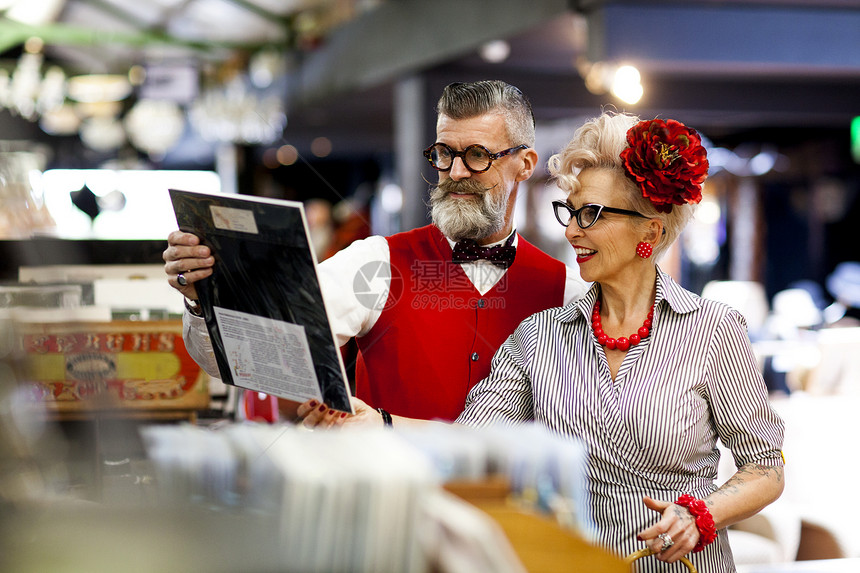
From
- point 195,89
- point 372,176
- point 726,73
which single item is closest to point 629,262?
point 726,73

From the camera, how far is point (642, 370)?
5.78 feet

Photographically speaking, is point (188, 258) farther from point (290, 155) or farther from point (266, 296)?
point (290, 155)

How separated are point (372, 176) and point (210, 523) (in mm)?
18556

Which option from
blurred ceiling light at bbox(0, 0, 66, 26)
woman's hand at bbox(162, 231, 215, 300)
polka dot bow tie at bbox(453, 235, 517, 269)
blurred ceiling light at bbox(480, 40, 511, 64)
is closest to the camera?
Result: woman's hand at bbox(162, 231, 215, 300)

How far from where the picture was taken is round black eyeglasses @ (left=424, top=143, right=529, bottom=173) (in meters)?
1.91

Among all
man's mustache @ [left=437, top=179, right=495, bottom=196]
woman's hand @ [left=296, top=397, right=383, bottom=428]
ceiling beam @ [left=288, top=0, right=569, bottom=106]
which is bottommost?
woman's hand @ [left=296, top=397, right=383, bottom=428]

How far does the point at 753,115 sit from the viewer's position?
27.4ft

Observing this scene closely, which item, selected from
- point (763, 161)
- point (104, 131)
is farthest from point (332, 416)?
point (763, 161)

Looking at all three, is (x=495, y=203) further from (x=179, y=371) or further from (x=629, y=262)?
(x=179, y=371)

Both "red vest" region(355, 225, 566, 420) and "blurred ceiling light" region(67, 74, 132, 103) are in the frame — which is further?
"blurred ceiling light" region(67, 74, 132, 103)

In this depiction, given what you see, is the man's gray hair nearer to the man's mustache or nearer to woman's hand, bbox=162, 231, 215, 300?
the man's mustache

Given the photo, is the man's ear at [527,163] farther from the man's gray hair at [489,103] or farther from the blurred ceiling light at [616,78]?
the blurred ceiling light at [616,78]

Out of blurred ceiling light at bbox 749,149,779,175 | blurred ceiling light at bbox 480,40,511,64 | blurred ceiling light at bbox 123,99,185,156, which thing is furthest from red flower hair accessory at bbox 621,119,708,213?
blurred ceiling light at bbox 749,149,779,175

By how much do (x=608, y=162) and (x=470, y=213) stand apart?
0.31 m
